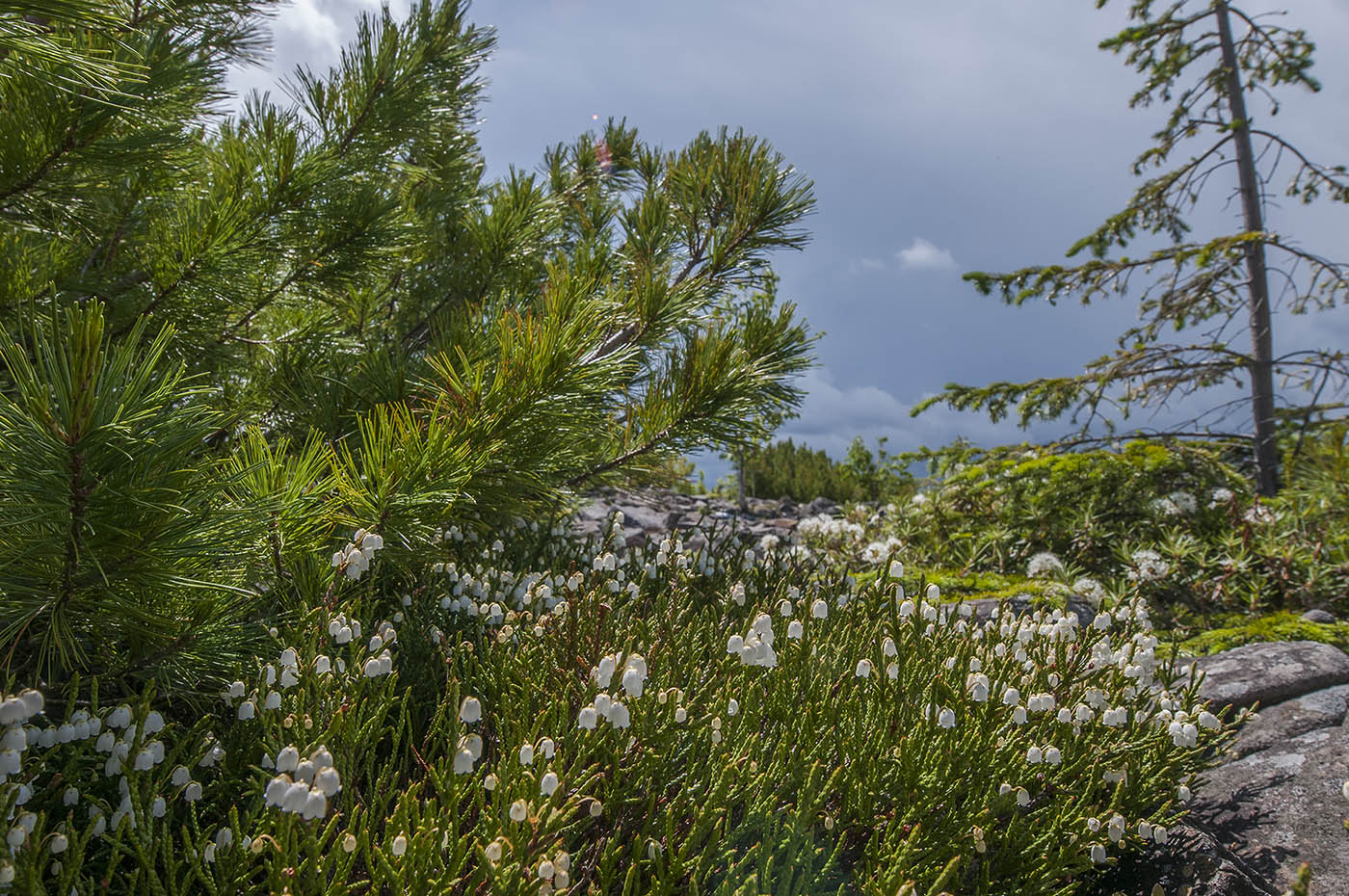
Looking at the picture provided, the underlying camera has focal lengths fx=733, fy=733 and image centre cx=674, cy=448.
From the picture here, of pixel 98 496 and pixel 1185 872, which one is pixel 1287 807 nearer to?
pixel 1185 872

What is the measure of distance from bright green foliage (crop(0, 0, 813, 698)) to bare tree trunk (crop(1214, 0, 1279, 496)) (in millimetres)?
10065

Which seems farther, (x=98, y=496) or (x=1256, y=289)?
(x=1256, y=289)

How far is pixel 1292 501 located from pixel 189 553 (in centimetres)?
926

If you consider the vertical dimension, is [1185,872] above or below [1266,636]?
below

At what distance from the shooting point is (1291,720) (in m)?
3.49

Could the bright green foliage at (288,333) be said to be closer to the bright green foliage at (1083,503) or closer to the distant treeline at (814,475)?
the bright green foliage at (1083,503)

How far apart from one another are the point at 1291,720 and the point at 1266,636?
1539 mm

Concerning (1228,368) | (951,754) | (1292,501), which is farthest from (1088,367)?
(951,754)

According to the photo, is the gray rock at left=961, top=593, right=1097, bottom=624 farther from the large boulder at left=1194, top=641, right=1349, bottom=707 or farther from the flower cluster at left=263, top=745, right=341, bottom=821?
the flower cluster at left=263, top=745, right=341, bottom=821

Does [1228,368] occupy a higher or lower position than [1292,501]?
higher

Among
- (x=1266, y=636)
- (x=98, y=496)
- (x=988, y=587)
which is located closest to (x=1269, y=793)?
(x=1266, y=636)

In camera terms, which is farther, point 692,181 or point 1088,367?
point 1088,367

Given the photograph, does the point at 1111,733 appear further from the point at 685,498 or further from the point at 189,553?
the point at 685,498

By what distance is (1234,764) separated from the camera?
3305mm
